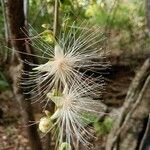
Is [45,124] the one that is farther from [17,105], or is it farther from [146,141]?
[17,105]

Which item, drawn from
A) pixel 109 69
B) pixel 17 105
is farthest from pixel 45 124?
pixel 109 69

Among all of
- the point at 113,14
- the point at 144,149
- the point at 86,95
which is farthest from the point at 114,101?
the point at 86,95

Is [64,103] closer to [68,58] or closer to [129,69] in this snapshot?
[68,58]

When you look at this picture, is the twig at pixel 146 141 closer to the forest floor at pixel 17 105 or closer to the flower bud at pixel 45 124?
the forest floor at pixel 17 105

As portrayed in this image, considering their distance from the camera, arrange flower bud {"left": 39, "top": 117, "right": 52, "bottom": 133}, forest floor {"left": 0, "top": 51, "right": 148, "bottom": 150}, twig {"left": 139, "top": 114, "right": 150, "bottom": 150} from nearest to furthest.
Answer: flower bud {"left": 39, "top": 117, "right": 52, "bottom": 133} → twig {"left": 139, "top": 114, "right": 150, "bottom": 150} → forest floor {"left": 0, "top": 51, "right": 148, "bottom": 150}

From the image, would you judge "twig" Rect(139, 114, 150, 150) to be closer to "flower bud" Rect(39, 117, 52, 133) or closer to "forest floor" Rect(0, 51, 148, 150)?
"forest floor" Rect(0, 51, 148, 150)

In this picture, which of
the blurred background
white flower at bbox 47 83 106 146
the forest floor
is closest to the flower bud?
white flower at bbox 47 83 106 146

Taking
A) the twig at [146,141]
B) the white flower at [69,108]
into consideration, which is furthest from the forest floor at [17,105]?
the white flower at [69,108]
